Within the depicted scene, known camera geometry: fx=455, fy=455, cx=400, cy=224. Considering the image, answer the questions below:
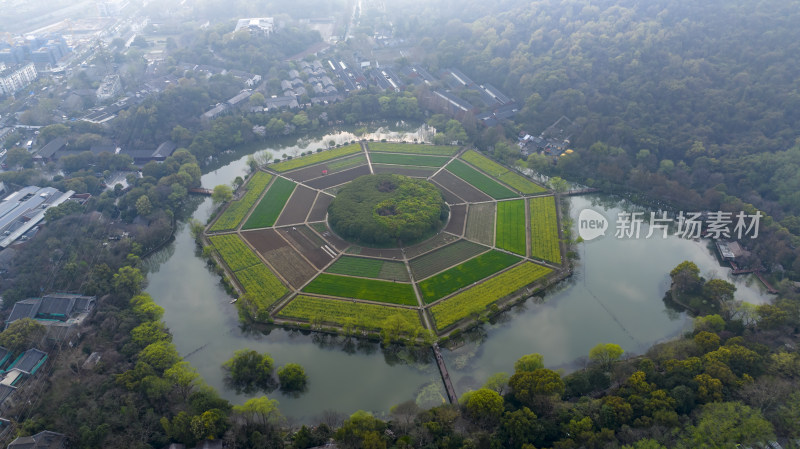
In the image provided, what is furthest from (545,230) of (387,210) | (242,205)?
(242,205)

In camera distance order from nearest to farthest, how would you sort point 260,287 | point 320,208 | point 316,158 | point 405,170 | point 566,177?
1. point 260,287
2. point 320,208
3. point 566,177
4. point 405,170
5. point 316,158

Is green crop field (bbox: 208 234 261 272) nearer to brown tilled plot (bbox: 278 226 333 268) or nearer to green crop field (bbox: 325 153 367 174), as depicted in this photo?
brown tilled plot (bbox: 278 226 333 268)

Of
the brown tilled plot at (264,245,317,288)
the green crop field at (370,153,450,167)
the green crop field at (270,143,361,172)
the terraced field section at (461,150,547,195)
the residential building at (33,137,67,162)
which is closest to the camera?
the brown tilled plot at (264,245,317,288)

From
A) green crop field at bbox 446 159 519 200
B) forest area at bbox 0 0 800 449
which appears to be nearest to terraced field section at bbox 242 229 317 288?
forest area at bbox 0 0 800 449

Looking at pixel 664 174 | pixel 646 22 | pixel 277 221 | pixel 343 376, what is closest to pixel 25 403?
pixel 343 376

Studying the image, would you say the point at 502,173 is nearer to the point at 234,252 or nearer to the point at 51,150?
the point at 234,252

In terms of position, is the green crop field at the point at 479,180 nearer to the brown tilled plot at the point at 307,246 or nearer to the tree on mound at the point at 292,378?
the brown tilled plot at the point at 307,246
